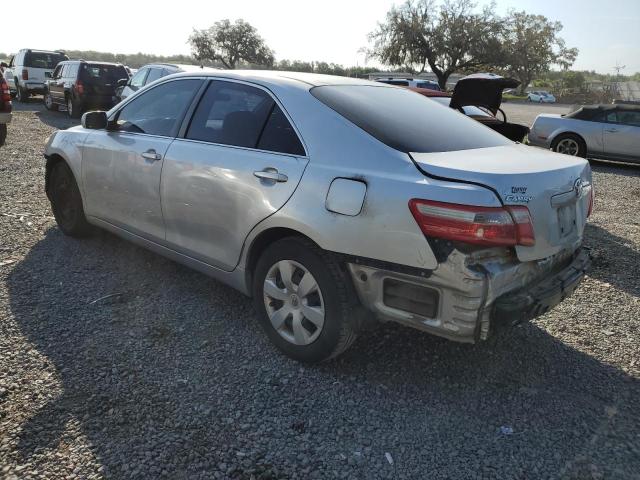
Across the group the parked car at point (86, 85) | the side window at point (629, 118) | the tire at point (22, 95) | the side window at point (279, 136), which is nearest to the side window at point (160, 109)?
the side window at point (279, 136)

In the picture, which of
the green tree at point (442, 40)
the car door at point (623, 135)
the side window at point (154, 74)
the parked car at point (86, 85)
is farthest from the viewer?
the green tree at point (442, 40)

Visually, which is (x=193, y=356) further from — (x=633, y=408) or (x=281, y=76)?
(x=633, y=408)

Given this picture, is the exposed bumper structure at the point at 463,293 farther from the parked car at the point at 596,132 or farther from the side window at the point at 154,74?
the side window at the point at 154,74

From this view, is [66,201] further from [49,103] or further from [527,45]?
[527,45]

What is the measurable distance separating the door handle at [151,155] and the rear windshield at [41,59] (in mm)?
19506

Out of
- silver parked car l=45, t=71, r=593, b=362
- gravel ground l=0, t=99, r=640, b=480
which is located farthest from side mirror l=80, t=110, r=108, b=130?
gravel ground l=0, t=99, r=640, b=480

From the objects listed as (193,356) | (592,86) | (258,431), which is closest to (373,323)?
(258,431)

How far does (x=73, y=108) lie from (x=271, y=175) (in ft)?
48.8

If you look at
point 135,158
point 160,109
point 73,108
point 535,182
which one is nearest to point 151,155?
point 135,158

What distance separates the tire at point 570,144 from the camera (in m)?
11.7

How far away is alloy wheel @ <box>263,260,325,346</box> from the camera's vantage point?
114 inches

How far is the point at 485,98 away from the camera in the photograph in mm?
6844

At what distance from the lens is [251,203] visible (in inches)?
122

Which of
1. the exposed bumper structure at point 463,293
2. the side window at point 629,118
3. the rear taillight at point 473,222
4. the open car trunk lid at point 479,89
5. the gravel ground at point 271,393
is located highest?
Result: the open car trunk lid at point 479,89
